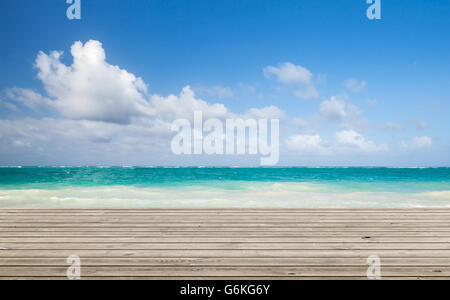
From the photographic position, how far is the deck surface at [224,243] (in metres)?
2.05

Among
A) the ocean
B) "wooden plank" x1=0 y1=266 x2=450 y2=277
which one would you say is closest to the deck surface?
"wooden plank" x1=0 y1=266 x2=450 y2=277

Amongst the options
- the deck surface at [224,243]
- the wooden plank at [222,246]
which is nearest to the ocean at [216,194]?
the deck surface at [224,243]

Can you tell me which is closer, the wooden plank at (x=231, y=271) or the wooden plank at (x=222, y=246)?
the wooden plank at (x=231, y=271)

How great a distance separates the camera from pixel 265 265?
214 centimetres

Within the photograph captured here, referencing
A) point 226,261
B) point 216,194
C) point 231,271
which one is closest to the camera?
point 231,271

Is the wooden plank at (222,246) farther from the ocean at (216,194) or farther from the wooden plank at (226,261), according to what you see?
the ocean at (216,194)

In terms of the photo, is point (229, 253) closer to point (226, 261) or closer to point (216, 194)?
point (226, 261)

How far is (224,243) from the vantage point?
261 centimetres

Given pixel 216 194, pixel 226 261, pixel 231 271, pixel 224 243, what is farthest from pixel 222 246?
pixel 216 194
